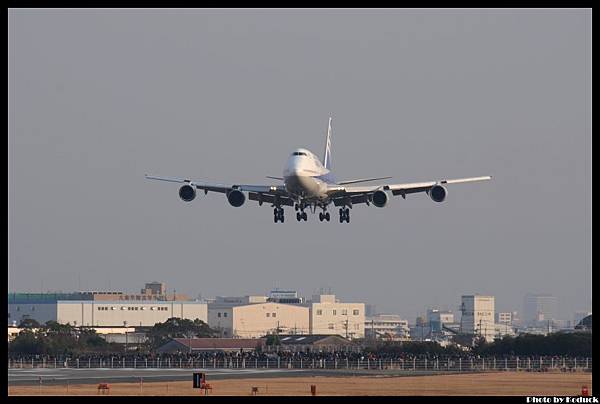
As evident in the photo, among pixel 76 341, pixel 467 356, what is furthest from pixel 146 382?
pixel 76 341

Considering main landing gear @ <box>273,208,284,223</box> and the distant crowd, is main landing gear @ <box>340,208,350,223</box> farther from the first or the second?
the distant crowd

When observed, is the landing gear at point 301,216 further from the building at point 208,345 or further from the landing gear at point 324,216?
the building at point 208,345

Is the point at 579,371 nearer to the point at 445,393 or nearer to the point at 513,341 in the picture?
the point at 513,341

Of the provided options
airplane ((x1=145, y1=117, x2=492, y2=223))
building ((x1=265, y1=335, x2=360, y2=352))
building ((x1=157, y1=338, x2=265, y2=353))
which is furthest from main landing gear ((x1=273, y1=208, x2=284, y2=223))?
building ((x1=157, y1=338, x2=265, y2=353))

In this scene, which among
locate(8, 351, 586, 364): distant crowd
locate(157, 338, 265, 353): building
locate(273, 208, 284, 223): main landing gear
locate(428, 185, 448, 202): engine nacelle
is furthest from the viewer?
locate(157, 338, 265, 353): building

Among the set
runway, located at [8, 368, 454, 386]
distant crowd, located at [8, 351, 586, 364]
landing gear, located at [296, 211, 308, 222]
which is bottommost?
runway, located at [8, 368, 454, 386]

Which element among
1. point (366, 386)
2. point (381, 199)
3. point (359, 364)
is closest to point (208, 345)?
point (359, 364)

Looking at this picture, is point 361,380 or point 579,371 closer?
point 361,380
